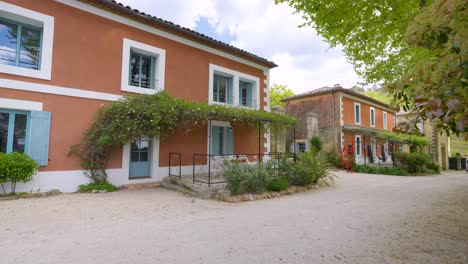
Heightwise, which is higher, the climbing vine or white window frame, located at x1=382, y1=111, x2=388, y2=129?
white window frame, located at x1=382, y1=111, x2=388, y2=129

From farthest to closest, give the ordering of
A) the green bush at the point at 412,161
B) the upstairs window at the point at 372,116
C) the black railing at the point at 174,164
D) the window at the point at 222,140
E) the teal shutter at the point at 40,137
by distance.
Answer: the upstairs window at the point at 372,116 → the green bush at the point at 412,161 → the window at the point at 222,140 → the black railing at the point at 174,164 → the teal shutter at the point at 40,137

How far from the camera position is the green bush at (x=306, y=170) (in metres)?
8.41

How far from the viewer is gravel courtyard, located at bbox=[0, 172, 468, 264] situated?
3.06 meters

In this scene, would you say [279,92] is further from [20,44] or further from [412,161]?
[20,44]

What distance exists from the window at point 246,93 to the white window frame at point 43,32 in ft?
24.6

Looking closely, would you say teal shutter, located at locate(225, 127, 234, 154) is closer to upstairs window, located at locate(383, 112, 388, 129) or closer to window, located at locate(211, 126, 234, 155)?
window, located at locate(211, 126, 234, 155)

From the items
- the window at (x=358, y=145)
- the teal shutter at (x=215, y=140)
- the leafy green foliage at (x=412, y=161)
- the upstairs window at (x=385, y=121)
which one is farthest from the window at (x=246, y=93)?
the upstairs window at (x=385, y=121)

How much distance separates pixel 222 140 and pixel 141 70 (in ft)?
14.2

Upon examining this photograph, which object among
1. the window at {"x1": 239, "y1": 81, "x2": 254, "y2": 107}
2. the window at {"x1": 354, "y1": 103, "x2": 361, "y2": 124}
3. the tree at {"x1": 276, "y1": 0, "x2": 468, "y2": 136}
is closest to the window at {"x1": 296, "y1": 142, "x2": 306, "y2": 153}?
the window at {"x1": 354, "y1": 103, "x2": 361, "y2": 124}

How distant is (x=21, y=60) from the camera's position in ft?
A: 22.4

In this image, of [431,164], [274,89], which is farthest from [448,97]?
[274,89]

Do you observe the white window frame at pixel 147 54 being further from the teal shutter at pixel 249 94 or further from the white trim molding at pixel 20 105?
the teal shutter at pixel 249 94

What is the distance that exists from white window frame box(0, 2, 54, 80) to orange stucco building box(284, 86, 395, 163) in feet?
51.4

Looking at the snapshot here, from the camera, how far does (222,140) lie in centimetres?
1081
